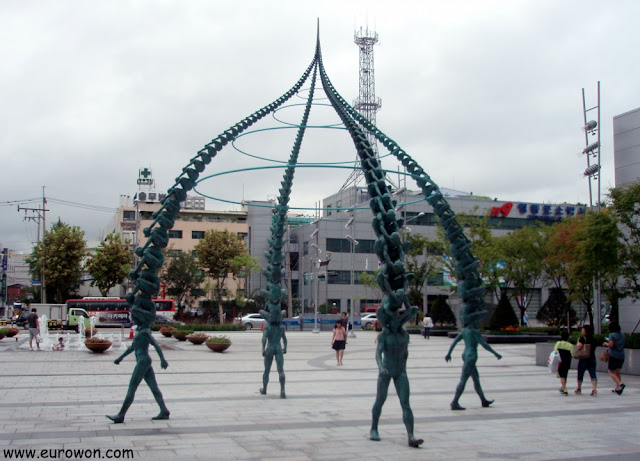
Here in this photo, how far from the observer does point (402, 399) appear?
8.98 m

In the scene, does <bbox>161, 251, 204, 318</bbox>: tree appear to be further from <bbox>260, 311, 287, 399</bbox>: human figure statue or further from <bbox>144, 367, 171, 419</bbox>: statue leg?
<bbox>144, 367, 171, 419</bbox>: statue leg

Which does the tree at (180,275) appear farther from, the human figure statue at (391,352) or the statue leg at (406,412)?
the statue leg at (406,412)

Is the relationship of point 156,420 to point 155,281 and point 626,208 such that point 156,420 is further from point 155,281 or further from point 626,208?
point 626,208

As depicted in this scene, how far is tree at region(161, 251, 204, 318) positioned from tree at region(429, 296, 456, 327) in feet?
94.1

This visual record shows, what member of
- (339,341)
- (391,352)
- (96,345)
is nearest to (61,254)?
(96,345)

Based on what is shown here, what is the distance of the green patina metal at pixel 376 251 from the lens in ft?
30.3

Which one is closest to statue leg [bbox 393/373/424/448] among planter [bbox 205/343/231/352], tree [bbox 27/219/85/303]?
planter [bbox 205/343/231/352]

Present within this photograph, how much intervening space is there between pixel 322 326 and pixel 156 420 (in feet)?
133

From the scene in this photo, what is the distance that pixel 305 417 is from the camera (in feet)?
36.7

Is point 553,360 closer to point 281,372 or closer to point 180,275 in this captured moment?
point 281,372

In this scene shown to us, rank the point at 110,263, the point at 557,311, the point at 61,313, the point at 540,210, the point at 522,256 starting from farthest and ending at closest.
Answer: the point at 540,210 → the point at 110,263 → the point at 61,313 → the point at 557,311 → the point at 522,256

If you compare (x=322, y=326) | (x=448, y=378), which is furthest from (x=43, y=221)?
(x=448, y=378)

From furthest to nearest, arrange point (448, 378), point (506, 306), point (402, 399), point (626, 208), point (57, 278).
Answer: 1. point (57, 278)
2. point (506, 306)
3. point (626, 208)
4. point (448, 378)
5. point (402, 399)

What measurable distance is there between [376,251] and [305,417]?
353 centimetres
